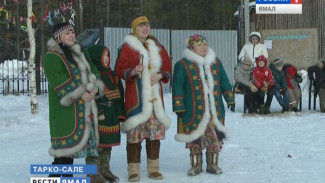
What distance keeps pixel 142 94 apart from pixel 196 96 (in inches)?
23.1

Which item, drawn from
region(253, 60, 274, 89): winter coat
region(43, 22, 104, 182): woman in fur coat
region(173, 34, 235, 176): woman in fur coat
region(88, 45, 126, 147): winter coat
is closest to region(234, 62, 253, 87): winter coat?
region(253, 60, 274, 89): winter coat

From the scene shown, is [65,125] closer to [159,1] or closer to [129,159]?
[129,159]

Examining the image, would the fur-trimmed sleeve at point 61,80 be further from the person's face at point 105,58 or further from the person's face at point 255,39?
the person's face at point 255,39

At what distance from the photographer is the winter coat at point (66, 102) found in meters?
4.49

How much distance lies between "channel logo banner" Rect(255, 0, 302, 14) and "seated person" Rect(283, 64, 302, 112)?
4.82 metres

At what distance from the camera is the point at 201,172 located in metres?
5.44

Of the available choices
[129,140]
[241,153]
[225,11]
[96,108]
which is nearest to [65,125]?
[96,108]

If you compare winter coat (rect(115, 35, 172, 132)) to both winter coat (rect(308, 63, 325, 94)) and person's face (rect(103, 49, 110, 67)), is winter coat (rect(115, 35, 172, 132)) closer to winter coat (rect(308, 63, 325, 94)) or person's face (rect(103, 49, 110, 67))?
person's face (rect(103, 49, 110, 67))

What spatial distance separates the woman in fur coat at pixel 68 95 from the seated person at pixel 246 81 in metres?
5.85

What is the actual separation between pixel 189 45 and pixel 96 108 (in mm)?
1326

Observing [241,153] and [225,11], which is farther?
[225,11]

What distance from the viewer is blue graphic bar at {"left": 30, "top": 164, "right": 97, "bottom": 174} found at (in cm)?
401

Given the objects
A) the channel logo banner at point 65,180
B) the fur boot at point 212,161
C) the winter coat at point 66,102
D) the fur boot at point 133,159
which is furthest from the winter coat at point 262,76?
the channel logo banner at point 65,180

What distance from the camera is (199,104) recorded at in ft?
17.3
